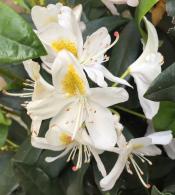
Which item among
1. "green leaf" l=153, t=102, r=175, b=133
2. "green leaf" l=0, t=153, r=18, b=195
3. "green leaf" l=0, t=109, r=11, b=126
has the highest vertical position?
"green leaf" l=153, t=102, r=175, b=133

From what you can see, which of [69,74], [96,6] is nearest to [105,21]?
[96,6]

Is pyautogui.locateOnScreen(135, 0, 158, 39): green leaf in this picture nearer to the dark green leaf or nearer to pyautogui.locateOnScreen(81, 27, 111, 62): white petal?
pyautogui.locateOnScreen(81, 27, 111, 62): white petal

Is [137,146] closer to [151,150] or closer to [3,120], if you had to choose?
[151,150]

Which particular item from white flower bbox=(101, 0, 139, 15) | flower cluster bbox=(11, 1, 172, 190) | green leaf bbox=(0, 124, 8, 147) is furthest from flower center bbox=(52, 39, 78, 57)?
green leaf bbox=(0, 124, 8, 147)

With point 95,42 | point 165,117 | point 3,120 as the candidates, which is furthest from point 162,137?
point 3,120

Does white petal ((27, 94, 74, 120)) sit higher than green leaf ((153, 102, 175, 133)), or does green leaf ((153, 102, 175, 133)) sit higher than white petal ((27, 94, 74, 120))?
white petal ((27, 94, 74, 120))
